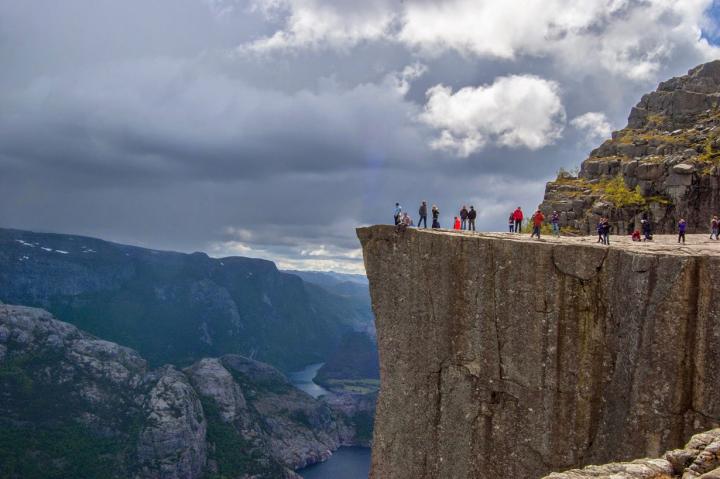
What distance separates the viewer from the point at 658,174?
51969 mm

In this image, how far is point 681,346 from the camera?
22.7 metres

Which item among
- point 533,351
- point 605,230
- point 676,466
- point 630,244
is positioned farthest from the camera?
point 605,230

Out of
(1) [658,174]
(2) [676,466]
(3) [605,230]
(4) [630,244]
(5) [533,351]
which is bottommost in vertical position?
(2) [676,466]

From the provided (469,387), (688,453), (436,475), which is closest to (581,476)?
(688,453)

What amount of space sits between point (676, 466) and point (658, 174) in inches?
1695

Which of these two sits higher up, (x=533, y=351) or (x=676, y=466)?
(x=533, y=351)

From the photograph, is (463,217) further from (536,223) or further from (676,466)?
(676,466)

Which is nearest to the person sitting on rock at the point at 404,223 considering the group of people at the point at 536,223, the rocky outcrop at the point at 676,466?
the group of people at the point at 536,223

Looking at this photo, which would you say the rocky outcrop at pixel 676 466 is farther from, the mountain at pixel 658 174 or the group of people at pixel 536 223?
the mountain at pixel 658 174

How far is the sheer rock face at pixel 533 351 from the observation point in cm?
2275

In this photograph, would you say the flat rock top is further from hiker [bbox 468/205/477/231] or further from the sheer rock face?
hiker [bbox 468/205/477/231]

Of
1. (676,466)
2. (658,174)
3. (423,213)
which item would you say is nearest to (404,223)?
(423,213)

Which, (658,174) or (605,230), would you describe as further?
(658,174)

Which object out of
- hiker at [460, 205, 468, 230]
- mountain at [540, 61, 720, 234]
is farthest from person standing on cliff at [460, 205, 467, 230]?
mountain at [540, 61, 720, 234]
